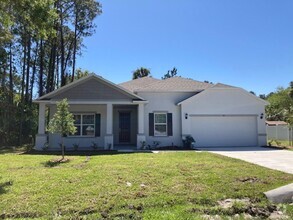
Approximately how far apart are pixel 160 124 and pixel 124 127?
2.73 m

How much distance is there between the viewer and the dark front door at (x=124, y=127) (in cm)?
2067

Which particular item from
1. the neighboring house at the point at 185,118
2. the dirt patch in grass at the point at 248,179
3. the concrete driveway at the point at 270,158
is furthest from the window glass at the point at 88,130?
the dirt patch in grass at the point at 248,179

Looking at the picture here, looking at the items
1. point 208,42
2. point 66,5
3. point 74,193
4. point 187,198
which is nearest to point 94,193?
point 74,193

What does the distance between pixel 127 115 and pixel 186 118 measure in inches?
165

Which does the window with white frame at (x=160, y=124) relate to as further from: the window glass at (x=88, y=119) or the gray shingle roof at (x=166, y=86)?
the window glass at (x=88, y=119)

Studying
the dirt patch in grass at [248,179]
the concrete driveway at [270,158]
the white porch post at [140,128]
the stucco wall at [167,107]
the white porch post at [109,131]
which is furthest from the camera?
the stucco wall at [167,107]

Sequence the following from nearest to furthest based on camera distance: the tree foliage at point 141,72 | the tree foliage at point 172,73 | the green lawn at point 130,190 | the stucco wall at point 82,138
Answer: the green lawn at point 130,190 → the stucco wall at point 82,138 → the tree foliage at point 141,72 → the tree foliage at point 172,73

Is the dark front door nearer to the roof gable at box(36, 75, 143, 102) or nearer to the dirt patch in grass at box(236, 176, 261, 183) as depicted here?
the roof gable at box(36, 75, 143, 102)

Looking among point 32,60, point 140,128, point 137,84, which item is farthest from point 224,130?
point 32,60

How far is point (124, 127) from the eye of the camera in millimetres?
20734

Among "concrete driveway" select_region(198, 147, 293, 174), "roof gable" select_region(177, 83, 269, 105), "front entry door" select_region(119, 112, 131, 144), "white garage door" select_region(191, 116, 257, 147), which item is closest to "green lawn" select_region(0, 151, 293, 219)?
"concrete driveway" select_region(198, 147, 293, 174)

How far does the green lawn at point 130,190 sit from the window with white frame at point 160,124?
371 inches

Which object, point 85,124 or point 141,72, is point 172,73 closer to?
point 141,72

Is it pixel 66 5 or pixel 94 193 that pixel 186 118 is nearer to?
pixel 94 193
